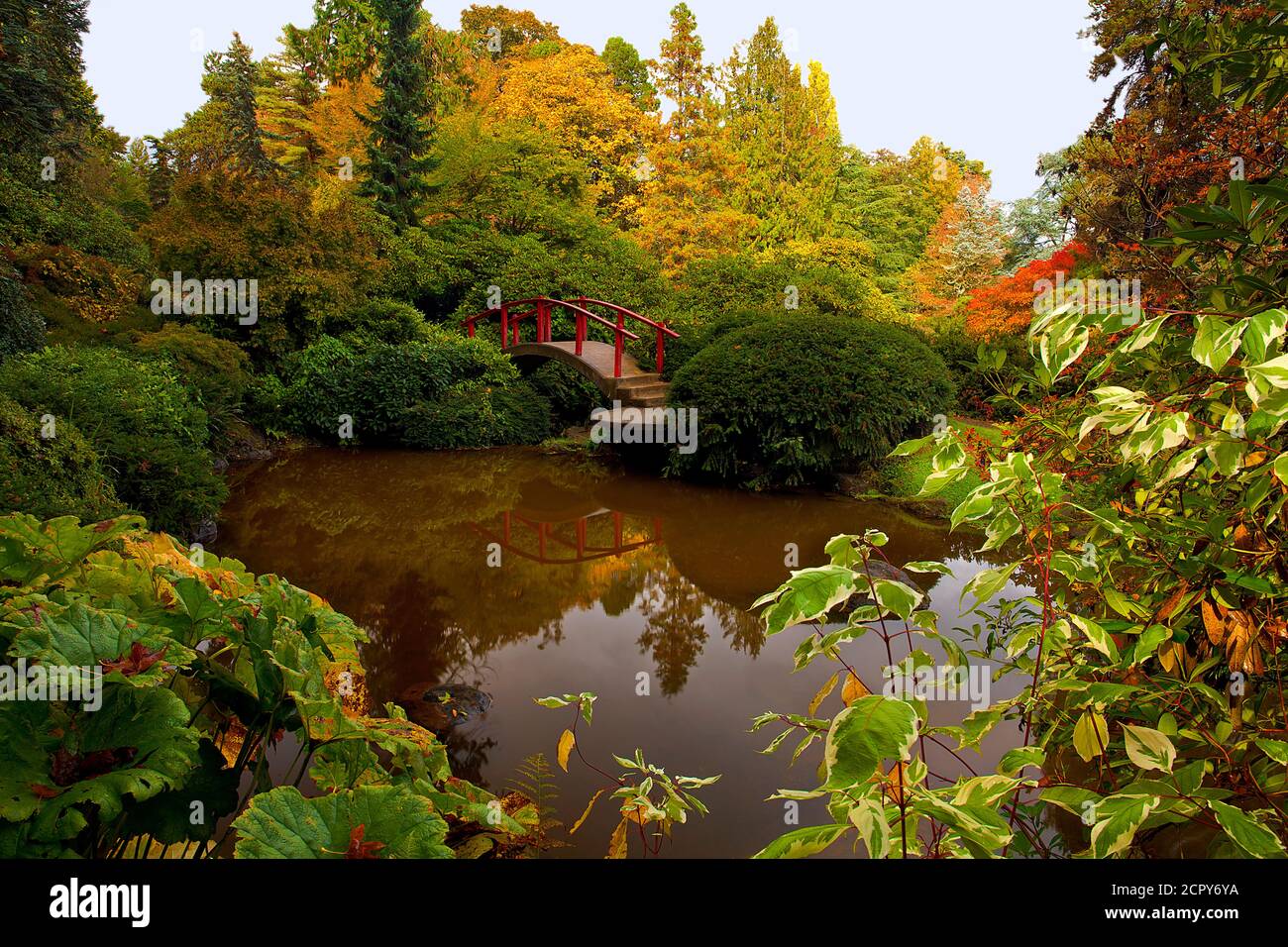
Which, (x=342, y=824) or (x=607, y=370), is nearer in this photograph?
(x=342, y=824)

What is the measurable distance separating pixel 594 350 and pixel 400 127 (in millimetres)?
9998

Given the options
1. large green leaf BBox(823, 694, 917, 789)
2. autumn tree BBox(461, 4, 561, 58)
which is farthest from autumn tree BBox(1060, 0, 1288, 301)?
autumn tree BBox(461, 4, 561, 58)

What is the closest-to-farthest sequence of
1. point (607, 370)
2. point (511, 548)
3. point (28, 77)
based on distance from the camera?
point (511, 548)
point (28, 77)
point (607, 370)

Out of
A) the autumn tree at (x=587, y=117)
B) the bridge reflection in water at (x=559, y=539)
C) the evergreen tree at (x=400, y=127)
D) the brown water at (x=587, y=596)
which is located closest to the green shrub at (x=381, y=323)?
the brown water at (x=587, y=596)

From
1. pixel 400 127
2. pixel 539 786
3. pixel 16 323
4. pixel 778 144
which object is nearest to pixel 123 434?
pixel 16 323

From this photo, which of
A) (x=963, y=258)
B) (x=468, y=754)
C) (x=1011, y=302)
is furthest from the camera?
(x=963, y=258)

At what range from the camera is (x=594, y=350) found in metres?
12.5

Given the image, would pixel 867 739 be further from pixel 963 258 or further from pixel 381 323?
pixel 963 258

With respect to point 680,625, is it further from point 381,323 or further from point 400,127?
point 400,127

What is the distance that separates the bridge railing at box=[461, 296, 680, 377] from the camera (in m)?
11.0

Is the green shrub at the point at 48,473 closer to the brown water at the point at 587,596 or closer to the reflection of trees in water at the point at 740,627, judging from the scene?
the brown water at the point at 587,596

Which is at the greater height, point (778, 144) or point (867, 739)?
point (778, 144)

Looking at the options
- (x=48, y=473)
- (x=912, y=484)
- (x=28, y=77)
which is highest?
(x=28, y=77)
